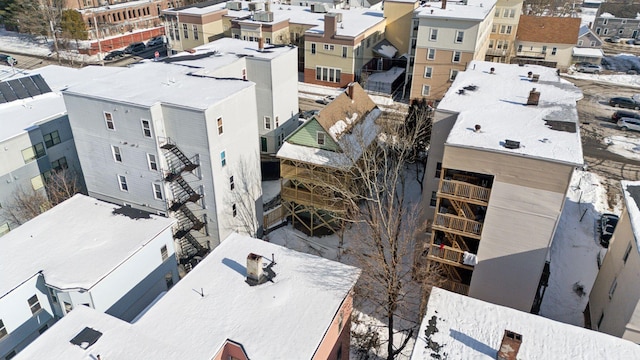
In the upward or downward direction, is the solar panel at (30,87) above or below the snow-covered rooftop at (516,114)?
below

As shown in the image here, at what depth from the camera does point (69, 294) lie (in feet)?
68.8

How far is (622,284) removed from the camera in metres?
21.1

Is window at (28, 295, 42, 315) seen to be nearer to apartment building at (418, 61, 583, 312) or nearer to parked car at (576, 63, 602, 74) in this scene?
apartment building at (418, 61, 583, 312)

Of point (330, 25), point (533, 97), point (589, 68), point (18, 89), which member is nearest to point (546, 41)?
point (589, 68)

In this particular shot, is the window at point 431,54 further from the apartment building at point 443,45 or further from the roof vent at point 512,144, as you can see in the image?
the roof vent at point 512,144

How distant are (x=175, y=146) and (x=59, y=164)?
12.3m

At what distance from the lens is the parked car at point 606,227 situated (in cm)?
3297

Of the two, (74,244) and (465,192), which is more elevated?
(465,192)

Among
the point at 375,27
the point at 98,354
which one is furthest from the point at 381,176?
the point at 375,27

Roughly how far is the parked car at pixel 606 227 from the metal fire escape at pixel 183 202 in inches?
1178

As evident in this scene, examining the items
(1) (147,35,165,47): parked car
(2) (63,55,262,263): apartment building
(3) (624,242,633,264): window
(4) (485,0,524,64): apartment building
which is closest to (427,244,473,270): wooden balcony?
(3) (624,242,633,264): window

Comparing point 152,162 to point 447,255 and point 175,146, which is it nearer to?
point 175,146

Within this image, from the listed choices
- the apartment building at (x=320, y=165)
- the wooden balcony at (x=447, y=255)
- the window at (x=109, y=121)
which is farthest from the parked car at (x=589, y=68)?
the window at (x=109, y=121)

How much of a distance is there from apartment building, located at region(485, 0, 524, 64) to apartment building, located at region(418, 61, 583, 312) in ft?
137
